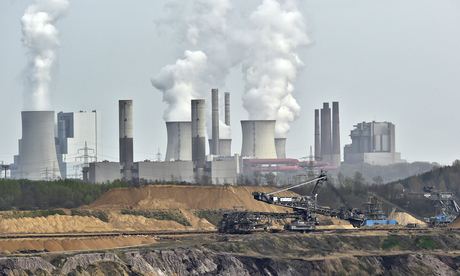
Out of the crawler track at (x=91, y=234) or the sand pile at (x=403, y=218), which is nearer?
the crawler track at (x=91, y=234)

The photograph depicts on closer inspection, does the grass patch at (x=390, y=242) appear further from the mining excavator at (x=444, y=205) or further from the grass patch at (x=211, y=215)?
the mining excavator at (x=444, y=205)

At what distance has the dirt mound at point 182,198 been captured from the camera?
138m

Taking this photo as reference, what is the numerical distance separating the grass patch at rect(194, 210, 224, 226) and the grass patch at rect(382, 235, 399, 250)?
24215 millimetres

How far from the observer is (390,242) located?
11319 centimetres

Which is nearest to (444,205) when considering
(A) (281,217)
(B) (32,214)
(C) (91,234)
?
(A) (281,217)

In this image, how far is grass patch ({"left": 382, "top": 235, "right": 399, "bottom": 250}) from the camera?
112000mm

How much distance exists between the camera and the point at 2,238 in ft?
315

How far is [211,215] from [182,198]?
8856 millimetres

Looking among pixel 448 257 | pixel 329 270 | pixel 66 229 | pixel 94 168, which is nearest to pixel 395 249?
pixel 448 257

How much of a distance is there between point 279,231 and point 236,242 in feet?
52.7

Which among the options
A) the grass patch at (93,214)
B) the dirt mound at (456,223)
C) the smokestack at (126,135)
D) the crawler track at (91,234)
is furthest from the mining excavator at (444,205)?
the smokestack at (126,135)

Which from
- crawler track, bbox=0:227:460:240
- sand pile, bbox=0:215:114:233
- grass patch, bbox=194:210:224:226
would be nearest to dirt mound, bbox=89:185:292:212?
grass patch, bbox=194:210:224:226

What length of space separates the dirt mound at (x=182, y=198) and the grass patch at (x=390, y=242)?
29626mm

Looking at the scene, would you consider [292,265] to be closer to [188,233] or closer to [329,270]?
[329,270]
